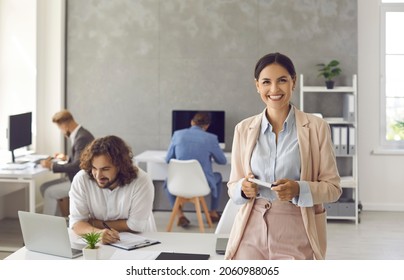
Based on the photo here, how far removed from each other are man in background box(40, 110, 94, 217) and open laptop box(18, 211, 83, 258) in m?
2.55

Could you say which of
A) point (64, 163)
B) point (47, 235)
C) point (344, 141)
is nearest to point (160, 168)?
point (64, 163)

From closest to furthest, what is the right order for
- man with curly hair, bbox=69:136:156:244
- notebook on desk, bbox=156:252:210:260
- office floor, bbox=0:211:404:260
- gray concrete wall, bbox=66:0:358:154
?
notebook on desk, bbox=156:252:210:260
man with curly hair, bbox=69:136:156:244
office floor, bbox=0:211:404:260
gray concrete wall, bbox=66:0:358:154

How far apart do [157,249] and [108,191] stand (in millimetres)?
500

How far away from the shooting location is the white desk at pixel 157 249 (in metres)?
2.40

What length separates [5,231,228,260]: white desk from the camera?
2402 mm

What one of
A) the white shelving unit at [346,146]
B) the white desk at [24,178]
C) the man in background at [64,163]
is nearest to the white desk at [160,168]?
the man in background at [64,163]

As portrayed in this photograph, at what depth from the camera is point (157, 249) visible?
2.53 meters

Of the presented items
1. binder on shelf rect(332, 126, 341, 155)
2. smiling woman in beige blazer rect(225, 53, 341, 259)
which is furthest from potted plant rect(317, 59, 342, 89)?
smiling woman in beige blazer rect(225, 53, 341, 259)

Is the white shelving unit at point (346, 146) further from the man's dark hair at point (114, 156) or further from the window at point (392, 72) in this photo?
the man's dark hair at point (114, 156)

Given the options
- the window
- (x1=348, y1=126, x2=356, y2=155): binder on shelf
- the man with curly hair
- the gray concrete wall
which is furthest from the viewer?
the window

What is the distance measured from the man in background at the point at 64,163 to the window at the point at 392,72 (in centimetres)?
295

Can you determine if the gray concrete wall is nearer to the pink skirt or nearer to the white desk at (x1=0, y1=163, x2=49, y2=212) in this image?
the white desk at (x1=0, y1=163, x2=49, y2=212)

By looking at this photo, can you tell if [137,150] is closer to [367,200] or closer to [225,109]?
[225,109]

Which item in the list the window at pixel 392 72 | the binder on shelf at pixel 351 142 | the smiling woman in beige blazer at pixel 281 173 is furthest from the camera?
the window at pixel 392 72
